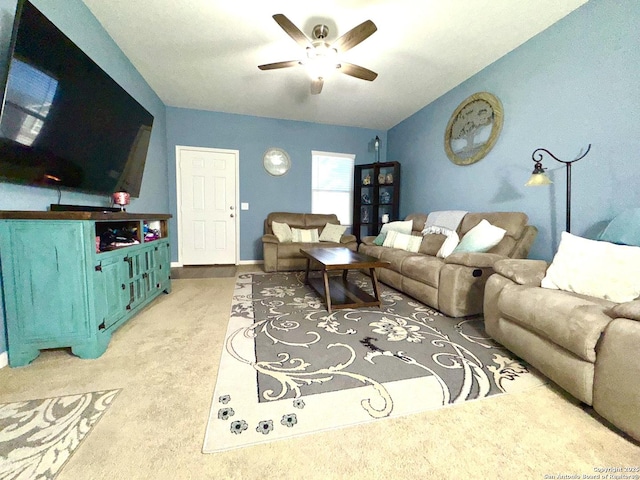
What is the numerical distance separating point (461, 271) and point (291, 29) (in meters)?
2.28

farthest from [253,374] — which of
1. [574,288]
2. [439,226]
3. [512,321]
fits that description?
[439,226]

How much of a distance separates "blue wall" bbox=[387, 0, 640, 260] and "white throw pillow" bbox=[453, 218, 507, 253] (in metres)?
0.53

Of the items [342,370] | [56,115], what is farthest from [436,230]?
[56,115]

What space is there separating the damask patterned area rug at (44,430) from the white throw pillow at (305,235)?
9.61ft

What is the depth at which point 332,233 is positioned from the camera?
4043 millimetres

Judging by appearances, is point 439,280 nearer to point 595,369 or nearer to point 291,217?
point 595,369

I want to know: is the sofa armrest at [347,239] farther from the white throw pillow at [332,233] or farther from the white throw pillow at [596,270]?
the white throw pillow at [596,270]

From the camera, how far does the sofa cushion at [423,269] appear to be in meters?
2.18

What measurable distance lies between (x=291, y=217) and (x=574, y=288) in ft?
11.6

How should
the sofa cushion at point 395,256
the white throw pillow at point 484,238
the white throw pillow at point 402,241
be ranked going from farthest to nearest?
the white throw pillow at point 402,241 < the sofa cushion at point 395,256 < the white throw pillow at point 484,238

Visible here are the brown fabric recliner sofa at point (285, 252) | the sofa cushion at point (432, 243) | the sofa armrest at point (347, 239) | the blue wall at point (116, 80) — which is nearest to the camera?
the blue wall at point (116, 80)

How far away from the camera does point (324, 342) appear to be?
1.65 m

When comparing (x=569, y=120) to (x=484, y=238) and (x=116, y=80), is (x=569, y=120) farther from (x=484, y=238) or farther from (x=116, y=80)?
(x=116, y=80)

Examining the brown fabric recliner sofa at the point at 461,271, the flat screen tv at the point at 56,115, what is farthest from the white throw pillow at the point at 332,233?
the flat screen tv at the point at 56,115
